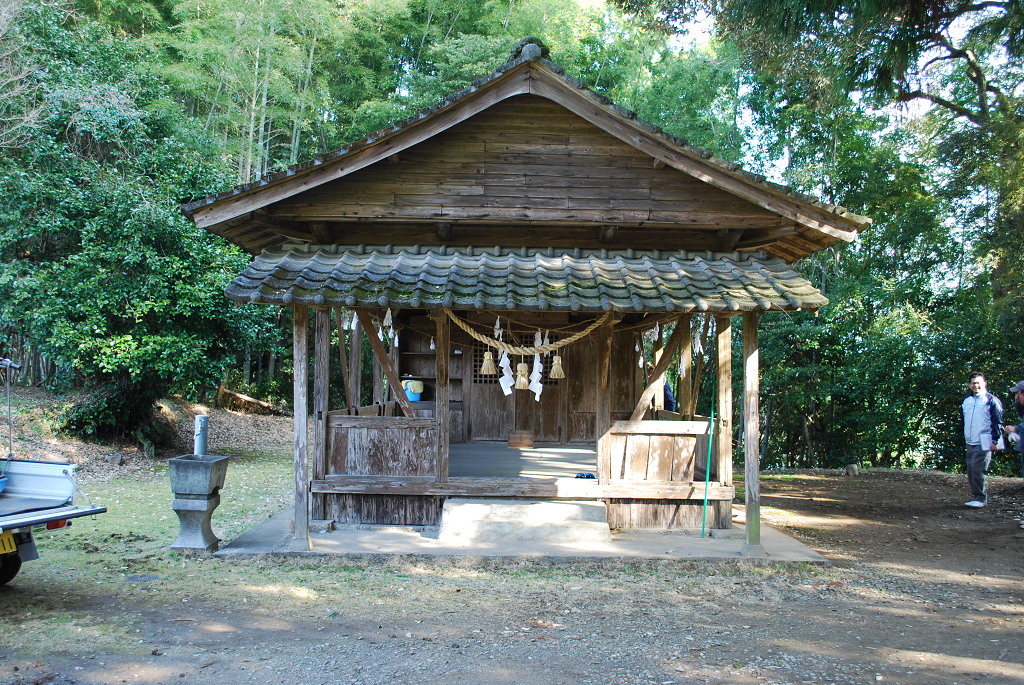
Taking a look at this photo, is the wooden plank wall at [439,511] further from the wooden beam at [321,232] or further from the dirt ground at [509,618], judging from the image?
the wooden beam at [321,232]

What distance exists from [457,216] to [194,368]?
26.3ft

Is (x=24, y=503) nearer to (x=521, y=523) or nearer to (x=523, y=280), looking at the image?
(x=521, y=523)

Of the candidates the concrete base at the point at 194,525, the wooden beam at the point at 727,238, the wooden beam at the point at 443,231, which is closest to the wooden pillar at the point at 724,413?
the wooden beam at the point at 727,238

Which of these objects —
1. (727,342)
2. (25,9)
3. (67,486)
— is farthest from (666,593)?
(25,9)

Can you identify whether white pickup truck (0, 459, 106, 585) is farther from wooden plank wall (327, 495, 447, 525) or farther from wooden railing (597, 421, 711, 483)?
wooden railing (597, 421, 711, 483)

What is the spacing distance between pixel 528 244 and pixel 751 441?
3458mm

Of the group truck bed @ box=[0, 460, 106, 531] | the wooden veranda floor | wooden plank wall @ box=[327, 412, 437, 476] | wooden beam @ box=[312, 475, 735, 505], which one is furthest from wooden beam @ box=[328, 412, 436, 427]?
truck bed @ box=[0, 460, 106, 531]

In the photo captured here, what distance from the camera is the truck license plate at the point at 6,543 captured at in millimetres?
5250

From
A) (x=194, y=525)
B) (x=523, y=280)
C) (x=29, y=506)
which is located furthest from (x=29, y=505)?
(x=523, y=280)

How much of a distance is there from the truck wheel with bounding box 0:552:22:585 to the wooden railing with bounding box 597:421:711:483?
5.63m

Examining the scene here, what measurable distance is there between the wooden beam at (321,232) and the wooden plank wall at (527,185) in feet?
0.58

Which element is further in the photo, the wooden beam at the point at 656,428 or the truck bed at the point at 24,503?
the wooden beam at the point at 656,428

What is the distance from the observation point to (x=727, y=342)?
7.67 meters

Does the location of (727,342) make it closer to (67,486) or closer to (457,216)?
(457,216)
